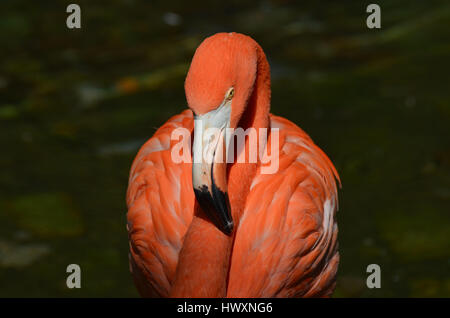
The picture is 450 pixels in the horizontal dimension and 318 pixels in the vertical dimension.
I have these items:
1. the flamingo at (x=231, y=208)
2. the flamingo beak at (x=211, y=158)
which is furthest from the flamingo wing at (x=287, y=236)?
the flamingo beak at (x=211, y=158)

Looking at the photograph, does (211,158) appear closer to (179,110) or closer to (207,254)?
(207,254)

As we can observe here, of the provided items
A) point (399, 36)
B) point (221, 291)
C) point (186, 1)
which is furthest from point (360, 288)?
point (186, 1)

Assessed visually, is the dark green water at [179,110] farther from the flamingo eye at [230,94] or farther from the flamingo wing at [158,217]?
the flamingo eye at [230,94]

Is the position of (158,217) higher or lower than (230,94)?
lower

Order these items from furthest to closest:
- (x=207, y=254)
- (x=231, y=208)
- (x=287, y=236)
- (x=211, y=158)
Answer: (x=287, y=236) < (x=231, y=208) < (x=207, y=254) < (x=211, y=158)

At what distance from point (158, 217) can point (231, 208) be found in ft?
1.52

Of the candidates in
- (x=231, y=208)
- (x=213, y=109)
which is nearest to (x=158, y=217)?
(x=231, y=208)

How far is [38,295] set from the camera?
439 centimetres

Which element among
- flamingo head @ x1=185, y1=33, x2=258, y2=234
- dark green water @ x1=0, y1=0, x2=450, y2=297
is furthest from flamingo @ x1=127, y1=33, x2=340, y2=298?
dark green water @ x1=0, y1=0, x2=450, y2=297

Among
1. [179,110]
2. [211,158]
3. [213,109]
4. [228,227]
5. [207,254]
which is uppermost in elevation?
[179,110]

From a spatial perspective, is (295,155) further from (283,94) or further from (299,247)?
(283,94)

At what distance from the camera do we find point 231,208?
3127 mm

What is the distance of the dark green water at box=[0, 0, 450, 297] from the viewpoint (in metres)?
4.66

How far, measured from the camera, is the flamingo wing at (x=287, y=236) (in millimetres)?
3162
